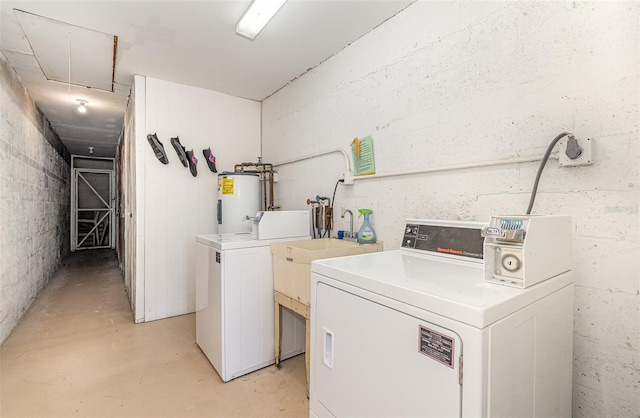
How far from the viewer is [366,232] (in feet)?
7.29

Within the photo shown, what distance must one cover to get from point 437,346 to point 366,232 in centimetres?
137

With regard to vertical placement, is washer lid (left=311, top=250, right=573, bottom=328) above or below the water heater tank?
below

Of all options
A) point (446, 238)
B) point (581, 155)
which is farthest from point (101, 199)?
point (581, 155)

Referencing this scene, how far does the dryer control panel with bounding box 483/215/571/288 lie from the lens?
0.99m

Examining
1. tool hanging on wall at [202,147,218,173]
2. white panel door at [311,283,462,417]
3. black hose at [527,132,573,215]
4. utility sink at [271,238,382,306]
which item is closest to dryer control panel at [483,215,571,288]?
black hose at [527,132,573,215]

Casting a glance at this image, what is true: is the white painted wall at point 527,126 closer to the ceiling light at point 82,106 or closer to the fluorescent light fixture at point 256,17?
the fluorescent light fixture at point 256,17

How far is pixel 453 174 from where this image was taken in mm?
1774

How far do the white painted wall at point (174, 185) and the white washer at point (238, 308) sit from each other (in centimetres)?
104

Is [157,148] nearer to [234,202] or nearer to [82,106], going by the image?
[234,202]

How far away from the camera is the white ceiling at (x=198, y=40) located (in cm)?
203

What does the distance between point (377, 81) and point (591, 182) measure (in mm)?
1459

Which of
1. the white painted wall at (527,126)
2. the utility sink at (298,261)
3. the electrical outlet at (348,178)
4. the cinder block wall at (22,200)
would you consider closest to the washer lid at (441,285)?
the white painted wall at (527,126)

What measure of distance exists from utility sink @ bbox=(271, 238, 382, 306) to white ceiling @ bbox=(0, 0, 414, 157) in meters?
1.62

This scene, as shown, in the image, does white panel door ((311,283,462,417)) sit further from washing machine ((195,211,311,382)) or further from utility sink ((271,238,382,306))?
washing machine ((195,211,311,382))
